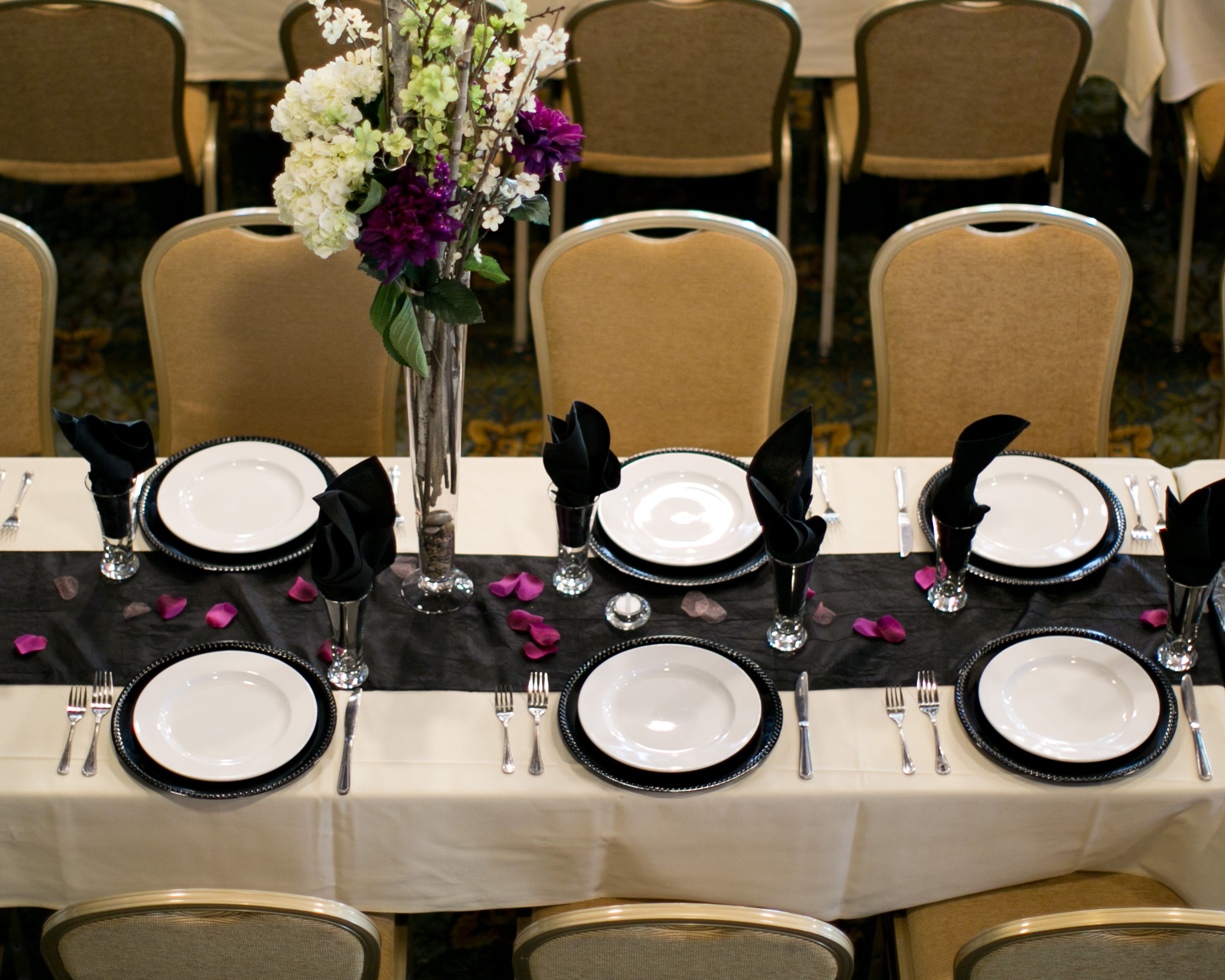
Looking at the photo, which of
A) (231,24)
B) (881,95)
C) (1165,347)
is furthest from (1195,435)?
(231,24)

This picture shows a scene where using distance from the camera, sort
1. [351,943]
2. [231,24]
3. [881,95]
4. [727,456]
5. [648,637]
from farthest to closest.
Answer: [231,24]
[881,95]
[727,456]
[648,637]
[351,943]

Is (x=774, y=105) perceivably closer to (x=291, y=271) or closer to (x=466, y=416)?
(x=466, y=416)

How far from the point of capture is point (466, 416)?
11.6 feet

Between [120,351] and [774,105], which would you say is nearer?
[774,105]

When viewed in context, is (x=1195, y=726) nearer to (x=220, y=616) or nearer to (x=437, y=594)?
(x=437, y=594)

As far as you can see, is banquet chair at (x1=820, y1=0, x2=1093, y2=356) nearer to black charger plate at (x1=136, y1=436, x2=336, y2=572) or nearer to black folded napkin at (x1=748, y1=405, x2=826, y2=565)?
black folded napkin at (x1=748, y1=405, x2=826, y2=565)

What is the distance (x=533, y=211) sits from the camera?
1.66m

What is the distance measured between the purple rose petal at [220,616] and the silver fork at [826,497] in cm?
91

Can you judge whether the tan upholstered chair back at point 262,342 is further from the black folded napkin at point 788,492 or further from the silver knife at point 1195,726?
the silver knife at point 1195,726

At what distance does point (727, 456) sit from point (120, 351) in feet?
7.16

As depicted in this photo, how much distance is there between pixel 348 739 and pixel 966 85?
240 cm

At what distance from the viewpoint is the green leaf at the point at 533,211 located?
1648 mm

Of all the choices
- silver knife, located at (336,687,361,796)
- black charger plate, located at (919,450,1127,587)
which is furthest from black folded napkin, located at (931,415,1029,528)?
silver knife, located at (336,687,361,796)

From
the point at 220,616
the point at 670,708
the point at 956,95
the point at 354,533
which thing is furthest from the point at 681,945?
the point at 956,95
